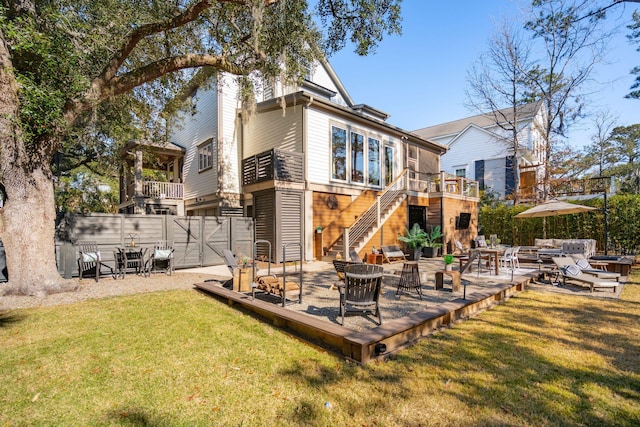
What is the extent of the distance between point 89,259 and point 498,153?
2799 centimetres

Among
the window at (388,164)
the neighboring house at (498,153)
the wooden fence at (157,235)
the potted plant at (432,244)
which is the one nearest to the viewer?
the wooden fence at (157,235)

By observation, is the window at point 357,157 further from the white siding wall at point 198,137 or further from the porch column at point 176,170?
the porch column at point 176,170

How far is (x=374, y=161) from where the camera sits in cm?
1599

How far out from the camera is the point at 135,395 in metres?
3.10

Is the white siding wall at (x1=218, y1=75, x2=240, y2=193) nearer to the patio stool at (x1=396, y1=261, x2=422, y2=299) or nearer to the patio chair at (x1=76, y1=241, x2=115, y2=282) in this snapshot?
the patio chair at (x1=76, y1=241, x2=115, y2=282)

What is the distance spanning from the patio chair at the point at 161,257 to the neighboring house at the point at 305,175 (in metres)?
3.79

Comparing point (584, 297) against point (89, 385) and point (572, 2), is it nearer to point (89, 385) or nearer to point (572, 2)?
point (572, 2)

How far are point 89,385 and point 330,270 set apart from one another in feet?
26.8

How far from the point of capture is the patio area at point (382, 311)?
161 inches

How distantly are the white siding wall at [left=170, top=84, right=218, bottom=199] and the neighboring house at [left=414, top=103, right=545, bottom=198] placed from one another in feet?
64.1

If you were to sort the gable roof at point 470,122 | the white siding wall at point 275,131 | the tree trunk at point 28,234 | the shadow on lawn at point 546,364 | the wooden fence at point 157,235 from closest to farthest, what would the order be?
the shadow on lawn at point 546,364 < the tree trunk at point 28,234 < the wooden fence at point 157,235 < the white siding wall at point 275,131 < the gable roof at point 470,122

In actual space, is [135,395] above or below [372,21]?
below

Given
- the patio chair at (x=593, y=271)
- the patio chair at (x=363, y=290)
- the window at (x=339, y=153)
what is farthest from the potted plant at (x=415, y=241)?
the patio chair at (x=363, y=290)

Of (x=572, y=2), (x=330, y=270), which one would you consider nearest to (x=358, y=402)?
(x=330, y=270)
